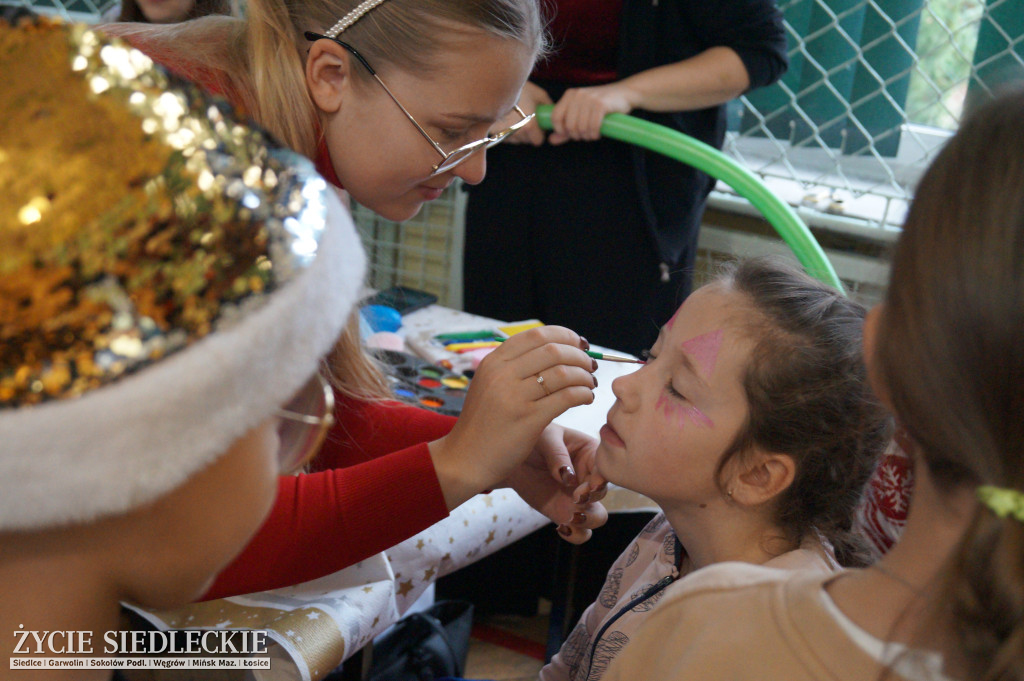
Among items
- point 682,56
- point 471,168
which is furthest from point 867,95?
point 471,168

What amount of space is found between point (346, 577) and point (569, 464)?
267mm

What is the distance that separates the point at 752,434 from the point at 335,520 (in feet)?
1.37

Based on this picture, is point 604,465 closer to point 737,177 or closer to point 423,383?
point 423,383

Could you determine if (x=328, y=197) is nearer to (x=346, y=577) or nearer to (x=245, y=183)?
(x=245, y=183)

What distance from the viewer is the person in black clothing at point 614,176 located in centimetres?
156

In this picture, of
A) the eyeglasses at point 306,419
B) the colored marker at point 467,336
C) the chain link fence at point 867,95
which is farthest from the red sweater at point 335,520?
the chain link fence at point 867,95

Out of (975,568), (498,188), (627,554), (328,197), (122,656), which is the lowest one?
(627,554)

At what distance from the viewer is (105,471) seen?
43 centimetres

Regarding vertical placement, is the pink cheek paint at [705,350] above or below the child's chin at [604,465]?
above

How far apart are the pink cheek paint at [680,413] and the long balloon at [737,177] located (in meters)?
0.32

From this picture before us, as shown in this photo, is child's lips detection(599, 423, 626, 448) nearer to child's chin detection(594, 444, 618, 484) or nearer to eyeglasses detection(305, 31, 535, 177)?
child's chin detection(594, 444, 618, 484)

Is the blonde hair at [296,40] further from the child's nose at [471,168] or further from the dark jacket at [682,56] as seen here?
the dark jacket at [682,56]

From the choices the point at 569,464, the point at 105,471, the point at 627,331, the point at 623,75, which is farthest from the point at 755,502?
the point at 623,75
